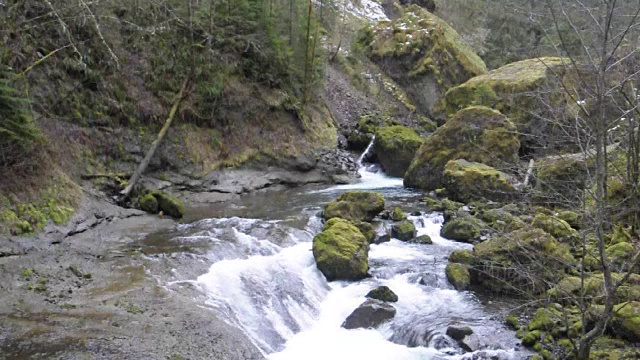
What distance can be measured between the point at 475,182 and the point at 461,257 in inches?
224

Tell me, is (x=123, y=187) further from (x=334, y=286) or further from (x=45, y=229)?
(x=334, y=286)

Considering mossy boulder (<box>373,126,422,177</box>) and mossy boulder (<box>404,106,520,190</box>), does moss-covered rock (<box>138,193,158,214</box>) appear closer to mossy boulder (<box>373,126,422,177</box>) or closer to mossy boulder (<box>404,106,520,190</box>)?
mossy boulder (<box>404,106,520,190</box>)

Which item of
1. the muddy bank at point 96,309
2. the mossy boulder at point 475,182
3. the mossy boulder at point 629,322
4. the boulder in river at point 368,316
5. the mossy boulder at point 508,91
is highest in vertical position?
the mossy boulder at point 508,91

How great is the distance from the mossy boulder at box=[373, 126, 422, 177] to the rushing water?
27.8ft

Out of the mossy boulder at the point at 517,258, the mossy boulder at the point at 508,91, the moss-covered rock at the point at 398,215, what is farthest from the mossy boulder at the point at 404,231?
the mossy boulder at the point at 508,91

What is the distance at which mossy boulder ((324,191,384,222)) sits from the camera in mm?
12461

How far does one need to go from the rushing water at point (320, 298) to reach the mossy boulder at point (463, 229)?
246 millimetres

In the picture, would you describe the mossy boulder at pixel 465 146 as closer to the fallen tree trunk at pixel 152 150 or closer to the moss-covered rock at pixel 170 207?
the fallen tree trunk at pixel 152 150

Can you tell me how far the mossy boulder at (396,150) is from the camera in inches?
794

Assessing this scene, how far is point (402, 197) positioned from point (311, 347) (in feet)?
30.5

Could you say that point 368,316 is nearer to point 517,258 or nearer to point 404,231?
point 517,258

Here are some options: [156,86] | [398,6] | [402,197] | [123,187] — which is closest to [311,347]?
[123,187]

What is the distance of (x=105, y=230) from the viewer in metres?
10.7

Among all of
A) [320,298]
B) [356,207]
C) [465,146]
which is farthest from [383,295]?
[465,146]
